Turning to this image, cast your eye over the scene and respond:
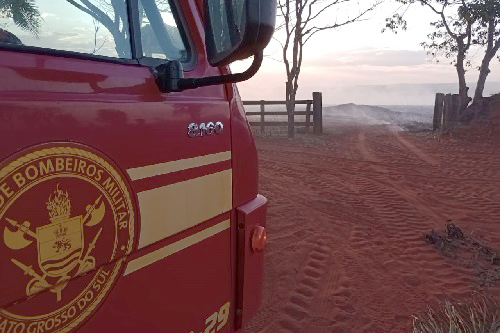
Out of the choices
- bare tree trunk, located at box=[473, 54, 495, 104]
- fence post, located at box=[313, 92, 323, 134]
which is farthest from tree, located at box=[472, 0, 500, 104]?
fence post, located at box=[313, 92, 323, 134]

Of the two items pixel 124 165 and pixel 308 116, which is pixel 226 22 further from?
pixel 308 116

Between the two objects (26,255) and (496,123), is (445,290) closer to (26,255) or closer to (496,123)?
(26,255)

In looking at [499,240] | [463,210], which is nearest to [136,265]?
[499,240]

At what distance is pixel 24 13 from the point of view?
1.33 meters

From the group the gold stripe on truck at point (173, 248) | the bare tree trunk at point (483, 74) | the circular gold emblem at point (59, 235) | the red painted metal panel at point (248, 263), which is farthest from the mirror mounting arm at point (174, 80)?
the bare tree trunk at point (483, 74)

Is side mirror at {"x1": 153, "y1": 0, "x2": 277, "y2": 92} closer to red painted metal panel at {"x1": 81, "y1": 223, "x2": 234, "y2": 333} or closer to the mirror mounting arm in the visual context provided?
the mirror mounting arm

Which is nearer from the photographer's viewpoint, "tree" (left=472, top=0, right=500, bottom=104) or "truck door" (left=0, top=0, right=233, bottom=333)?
"truck door" (left=0, top=0, right=233, bottom=333)

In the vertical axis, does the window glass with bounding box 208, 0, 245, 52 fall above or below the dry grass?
above

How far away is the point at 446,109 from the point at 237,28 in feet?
61.1

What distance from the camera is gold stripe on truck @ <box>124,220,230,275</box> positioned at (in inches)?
56.0

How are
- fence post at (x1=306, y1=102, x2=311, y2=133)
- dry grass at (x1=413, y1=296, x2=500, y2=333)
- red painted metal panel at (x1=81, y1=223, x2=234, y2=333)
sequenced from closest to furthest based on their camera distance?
red painted metal panel at (x1=81, y1=223, x2=234, y2=333) → dry grass at (x1=413, y1=296, x2=500, y2=333) → fence post at (x1=306, y1=102, x2=311, y2=133)

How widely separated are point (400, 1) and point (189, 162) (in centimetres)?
2301

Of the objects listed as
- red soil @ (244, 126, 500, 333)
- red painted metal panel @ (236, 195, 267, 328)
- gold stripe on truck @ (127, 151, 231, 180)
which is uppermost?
gold stripe on truck @ (127, 151, 231, 180)

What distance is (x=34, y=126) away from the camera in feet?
3.65
